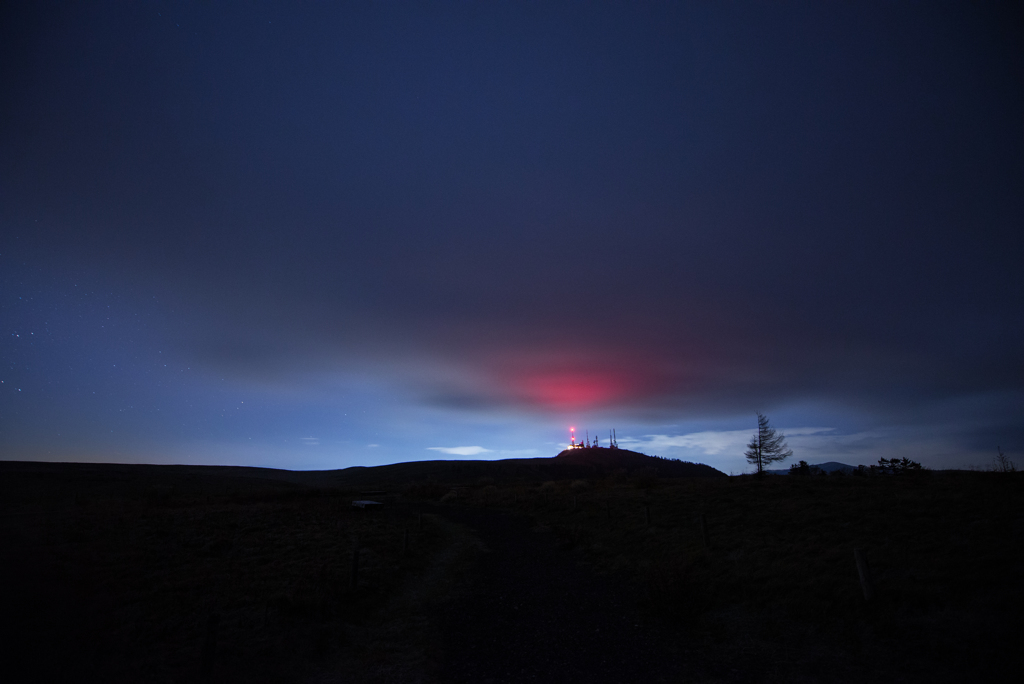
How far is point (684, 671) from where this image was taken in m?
9.28

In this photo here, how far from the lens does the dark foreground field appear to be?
9.45 metres

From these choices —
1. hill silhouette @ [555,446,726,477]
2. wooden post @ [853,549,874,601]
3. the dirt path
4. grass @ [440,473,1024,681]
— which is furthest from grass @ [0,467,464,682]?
hill silhouette @ [555,446,726,477]

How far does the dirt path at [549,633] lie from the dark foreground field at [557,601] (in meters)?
0.07

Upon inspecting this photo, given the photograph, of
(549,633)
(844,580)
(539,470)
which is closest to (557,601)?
(549,633)

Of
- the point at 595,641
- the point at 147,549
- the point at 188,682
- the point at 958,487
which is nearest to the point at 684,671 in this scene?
the point at 595,641

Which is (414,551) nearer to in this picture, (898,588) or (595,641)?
(595,641)

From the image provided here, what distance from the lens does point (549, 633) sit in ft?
39.1

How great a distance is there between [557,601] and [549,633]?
2.94m

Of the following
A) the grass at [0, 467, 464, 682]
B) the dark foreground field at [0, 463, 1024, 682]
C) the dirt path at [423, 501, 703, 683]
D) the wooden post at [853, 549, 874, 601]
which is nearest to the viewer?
the dark foreground field at [0, 463, 1024, 682]

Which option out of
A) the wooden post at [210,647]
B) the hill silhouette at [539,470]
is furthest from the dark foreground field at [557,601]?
the hill silhouette at [539,470]

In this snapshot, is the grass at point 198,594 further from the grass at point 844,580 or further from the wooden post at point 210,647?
the grass at point 844,580

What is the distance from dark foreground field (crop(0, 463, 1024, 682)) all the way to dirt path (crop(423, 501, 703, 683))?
0.07m

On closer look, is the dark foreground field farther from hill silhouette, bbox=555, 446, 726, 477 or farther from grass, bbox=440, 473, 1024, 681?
hill silhouette, bbox=555, 446, 726, 477

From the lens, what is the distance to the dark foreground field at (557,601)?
31.0ft
